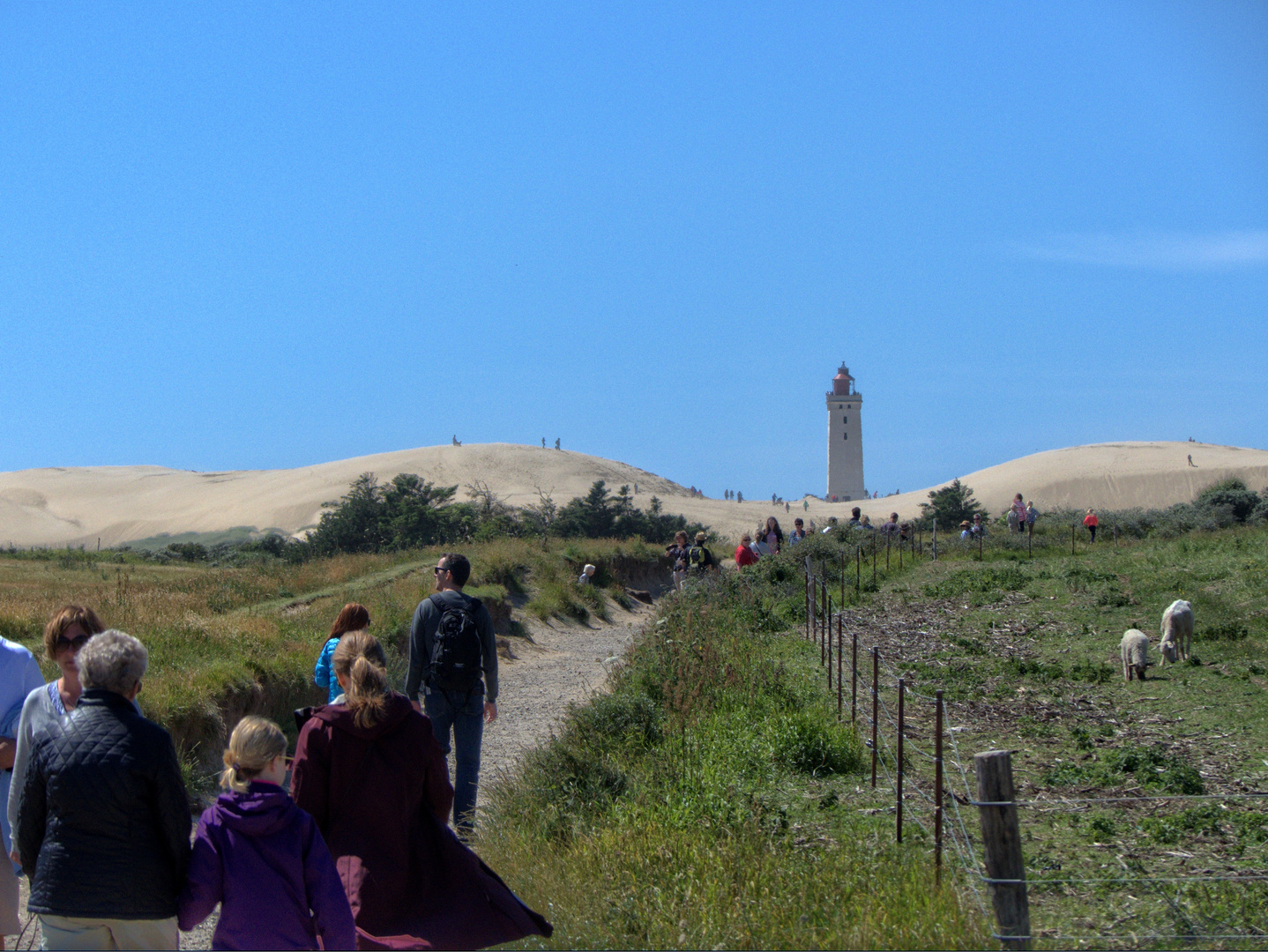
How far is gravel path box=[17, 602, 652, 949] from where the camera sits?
9734 millimetres

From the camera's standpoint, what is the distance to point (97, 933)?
3.75m

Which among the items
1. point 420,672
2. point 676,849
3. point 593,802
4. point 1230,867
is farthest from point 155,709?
point 1230,867

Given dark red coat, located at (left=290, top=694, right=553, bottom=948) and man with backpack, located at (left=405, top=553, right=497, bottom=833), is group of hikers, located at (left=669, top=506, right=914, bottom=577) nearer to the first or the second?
man with backpack, located at (left=405, top=553, right=497, bottom=833)

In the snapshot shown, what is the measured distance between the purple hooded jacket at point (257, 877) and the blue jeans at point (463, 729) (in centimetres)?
303

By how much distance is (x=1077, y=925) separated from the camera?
5.36 meters

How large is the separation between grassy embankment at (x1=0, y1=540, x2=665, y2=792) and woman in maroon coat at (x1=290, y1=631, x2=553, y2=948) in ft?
17.0

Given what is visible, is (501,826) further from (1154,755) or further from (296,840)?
(1154,755)

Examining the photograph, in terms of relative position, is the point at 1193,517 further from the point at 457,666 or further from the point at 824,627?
the point at 457,666

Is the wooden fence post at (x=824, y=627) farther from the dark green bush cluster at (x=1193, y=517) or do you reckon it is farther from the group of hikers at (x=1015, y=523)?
the dark green bush cluster at (x=1193, y=517)

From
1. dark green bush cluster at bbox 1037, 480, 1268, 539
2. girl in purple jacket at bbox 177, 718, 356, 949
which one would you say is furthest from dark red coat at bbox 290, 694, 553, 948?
dark green bush cluster at bbox 1037, 480, 1268, 539

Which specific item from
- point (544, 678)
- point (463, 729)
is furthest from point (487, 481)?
point (463, 729)

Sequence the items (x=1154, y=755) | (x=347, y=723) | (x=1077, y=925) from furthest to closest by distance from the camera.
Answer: (x=1154, y=755) < (x=1077, y=925) < (x=347, y=723)

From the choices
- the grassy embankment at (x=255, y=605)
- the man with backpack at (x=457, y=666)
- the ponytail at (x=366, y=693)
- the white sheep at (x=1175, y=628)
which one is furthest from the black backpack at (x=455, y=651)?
the white sheep at (x=1175, y=628)

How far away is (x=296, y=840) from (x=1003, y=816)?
296 cm
